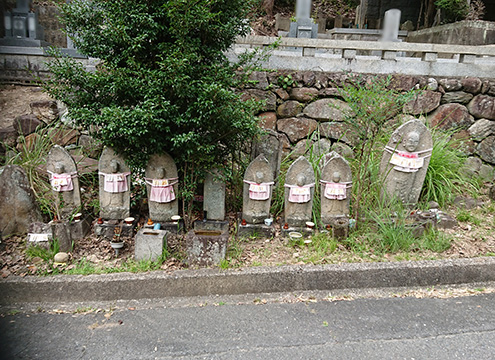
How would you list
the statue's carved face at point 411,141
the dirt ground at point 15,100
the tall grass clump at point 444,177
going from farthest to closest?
the dirt ground at point 15,100, the tall grass clump at point 444,177, the statue's carved face at point 411,141

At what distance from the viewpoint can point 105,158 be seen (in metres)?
3.61

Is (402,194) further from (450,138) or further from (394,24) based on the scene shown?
(394,24)

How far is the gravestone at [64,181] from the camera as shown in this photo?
3602 millimetres

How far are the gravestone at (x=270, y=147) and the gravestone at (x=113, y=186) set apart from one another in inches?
A: 53.6

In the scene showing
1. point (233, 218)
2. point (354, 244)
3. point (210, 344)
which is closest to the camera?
point (210, 344)

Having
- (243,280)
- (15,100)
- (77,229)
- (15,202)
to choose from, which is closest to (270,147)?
(243,280)

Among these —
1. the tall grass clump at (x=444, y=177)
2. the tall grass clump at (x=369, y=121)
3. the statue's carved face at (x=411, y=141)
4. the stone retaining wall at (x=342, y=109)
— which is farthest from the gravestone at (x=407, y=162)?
the stone retaining wall at (x=342, y=109)

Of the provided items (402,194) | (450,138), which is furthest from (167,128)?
(450,138)

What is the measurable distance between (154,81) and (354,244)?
2383 millimetres

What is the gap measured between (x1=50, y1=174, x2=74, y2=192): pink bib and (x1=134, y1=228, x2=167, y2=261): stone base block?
3.32 ft

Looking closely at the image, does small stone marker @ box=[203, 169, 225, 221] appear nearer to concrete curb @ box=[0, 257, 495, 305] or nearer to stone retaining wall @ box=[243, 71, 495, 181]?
concrete curb @ box=[0, 257, 495, 305]

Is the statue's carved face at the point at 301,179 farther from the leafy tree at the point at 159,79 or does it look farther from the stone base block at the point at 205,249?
the stone base block at the point at 205,249

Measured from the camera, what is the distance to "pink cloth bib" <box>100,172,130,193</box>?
3.60m

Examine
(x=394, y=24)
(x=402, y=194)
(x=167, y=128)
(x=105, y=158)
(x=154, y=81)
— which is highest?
(x=394, y=24)
